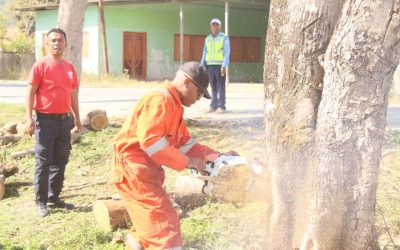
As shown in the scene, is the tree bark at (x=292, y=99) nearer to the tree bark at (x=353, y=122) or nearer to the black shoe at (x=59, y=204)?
the tree bark at (x=353, y=122)

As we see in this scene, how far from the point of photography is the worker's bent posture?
11.2ft

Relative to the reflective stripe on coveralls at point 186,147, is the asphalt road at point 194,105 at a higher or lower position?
lower

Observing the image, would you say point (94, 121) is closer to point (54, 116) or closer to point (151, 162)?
point (54, 116)

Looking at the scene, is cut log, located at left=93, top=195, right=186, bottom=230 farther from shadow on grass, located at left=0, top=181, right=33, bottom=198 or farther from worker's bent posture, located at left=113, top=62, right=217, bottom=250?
shadow on grass, located at left=0, top=181, right=33, bottom=198

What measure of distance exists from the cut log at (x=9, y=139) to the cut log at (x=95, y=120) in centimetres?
108

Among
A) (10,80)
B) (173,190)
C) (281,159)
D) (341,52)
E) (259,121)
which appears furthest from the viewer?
(10,80)

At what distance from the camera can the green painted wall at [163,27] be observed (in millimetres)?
25312

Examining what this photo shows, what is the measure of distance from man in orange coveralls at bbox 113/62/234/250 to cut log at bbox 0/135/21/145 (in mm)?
5976

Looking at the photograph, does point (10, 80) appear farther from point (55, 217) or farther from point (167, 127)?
point (167, 127)

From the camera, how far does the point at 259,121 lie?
10.3 meters

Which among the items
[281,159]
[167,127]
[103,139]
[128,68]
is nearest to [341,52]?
[281,159]

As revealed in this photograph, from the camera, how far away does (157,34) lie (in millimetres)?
26000

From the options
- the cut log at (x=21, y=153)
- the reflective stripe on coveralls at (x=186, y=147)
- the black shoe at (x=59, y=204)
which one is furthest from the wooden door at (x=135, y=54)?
the reflective stripe on coveralls at (x=186, y=147)

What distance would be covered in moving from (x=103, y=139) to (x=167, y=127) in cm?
585
